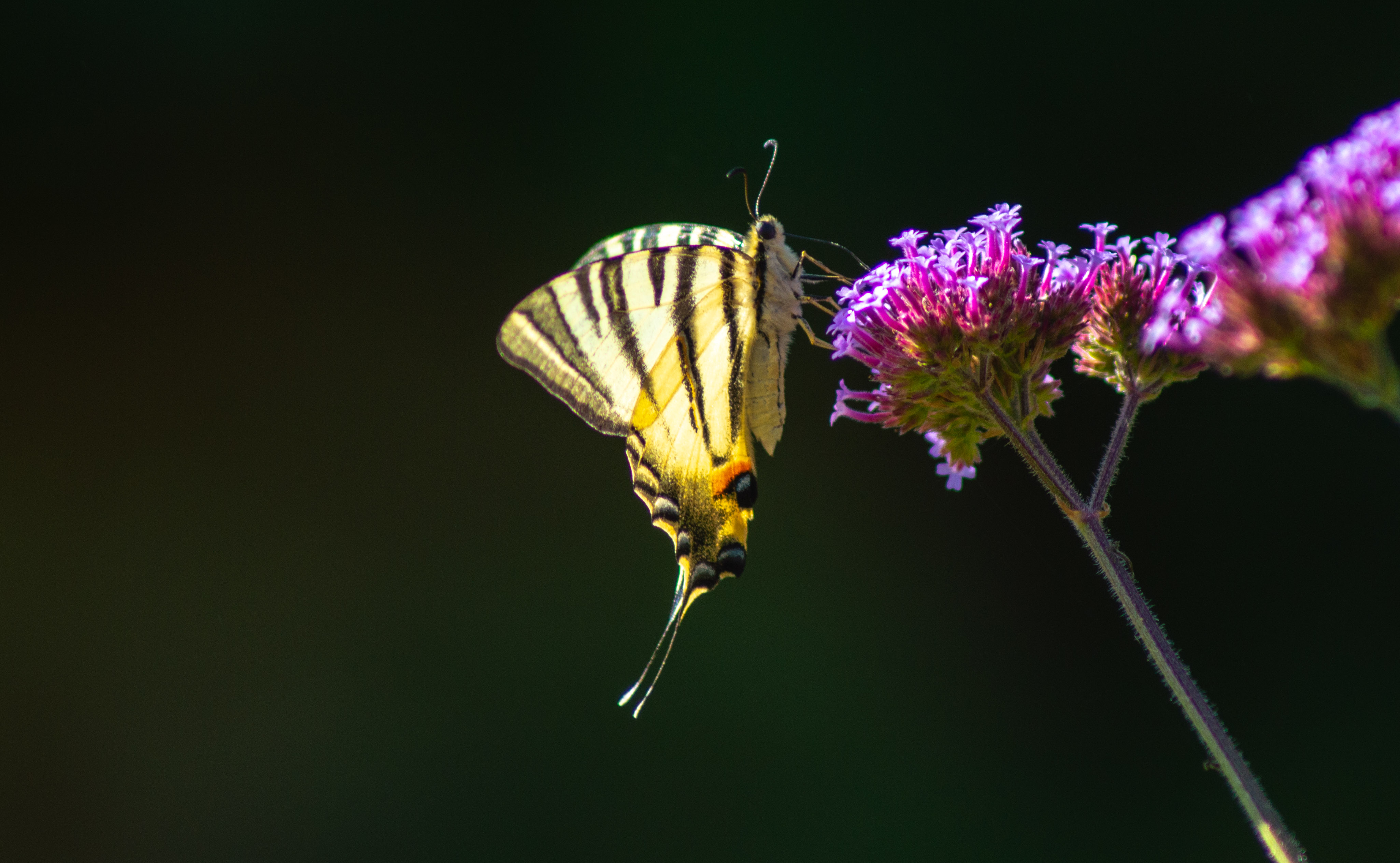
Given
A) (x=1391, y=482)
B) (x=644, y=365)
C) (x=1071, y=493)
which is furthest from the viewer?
(x=1391, y=482)

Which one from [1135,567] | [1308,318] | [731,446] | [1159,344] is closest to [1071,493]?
[1159,344]

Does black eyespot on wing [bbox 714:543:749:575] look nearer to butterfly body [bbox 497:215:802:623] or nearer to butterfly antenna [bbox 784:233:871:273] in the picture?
butterfly body [bbox 497:215:802:623]

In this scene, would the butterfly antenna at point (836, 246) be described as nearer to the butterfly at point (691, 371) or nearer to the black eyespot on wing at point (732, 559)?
the butterfly at point (691, 371)

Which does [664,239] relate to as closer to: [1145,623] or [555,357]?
[555,357]

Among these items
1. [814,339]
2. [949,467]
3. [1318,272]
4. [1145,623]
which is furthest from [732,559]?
[1318,272]

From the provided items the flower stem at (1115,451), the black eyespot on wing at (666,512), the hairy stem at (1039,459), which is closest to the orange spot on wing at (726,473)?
the black eyespot on wing at (666,512)

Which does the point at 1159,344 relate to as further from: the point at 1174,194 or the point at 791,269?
the point at 1174,194
